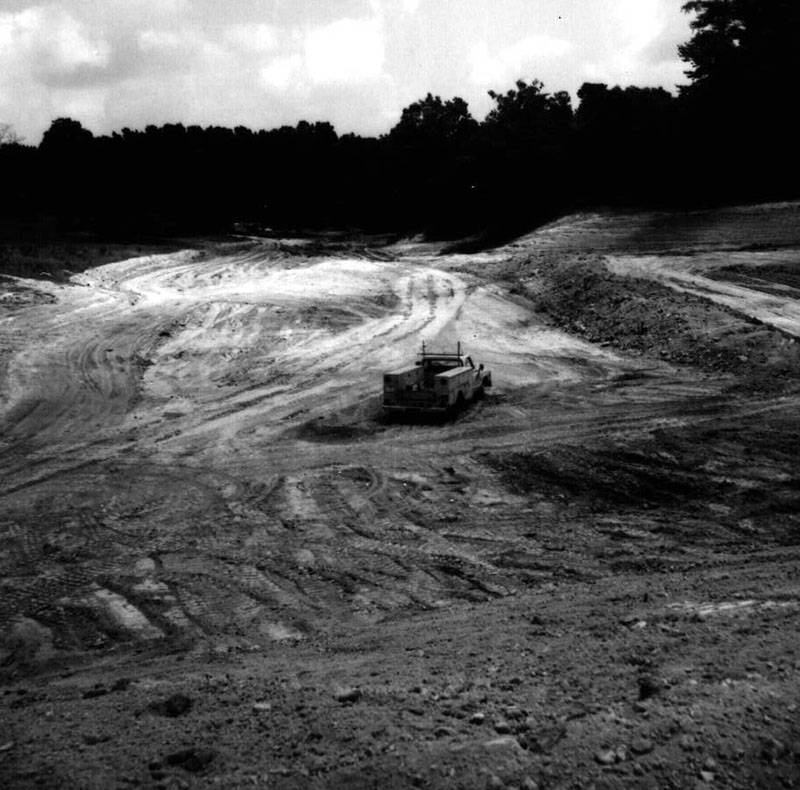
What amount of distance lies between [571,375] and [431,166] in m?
56.1

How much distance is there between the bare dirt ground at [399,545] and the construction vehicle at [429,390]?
520 mm

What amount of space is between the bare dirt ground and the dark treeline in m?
22.2

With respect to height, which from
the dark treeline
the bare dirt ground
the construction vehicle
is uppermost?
the dark treeline

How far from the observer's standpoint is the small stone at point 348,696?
8234 mm

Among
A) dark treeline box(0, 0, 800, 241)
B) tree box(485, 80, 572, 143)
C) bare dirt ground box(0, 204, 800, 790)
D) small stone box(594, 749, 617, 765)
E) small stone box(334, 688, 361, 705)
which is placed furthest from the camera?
tree box(485, 80, 572, 143)

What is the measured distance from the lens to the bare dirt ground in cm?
743

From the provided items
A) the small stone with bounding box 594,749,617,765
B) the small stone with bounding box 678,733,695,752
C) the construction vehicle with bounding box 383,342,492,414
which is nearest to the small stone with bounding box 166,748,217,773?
the small stone with bounding box 594,749,617,765

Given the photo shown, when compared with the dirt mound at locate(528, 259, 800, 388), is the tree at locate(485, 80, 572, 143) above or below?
above

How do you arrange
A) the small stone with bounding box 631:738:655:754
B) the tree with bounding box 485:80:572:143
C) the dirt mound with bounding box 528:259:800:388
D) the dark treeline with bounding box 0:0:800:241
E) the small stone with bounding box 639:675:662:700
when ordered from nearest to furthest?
the small stone with bounding box 631:738:655:754, the small stone with bounding box 639:675:662:700, the dirt mound with bounding box 528:259:800:388, the dark treeline with bounding box 0:0:800:241, the tree with bounding box 485:80:572:143

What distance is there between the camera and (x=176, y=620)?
11555 mm

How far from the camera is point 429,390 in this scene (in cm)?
2041

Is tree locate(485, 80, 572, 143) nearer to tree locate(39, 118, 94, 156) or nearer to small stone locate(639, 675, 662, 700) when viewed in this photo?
tree locate(39, 118, 94, 156)

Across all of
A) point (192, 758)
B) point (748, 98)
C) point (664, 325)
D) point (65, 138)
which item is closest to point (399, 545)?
point (192, 758)

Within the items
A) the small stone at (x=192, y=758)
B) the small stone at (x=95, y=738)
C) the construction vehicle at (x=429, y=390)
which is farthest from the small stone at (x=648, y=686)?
the construction vehicle at (x=429, y=390)
